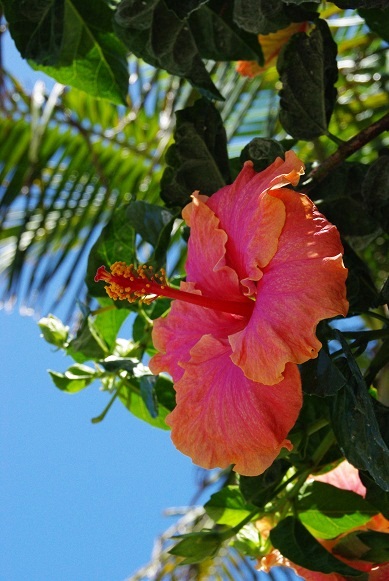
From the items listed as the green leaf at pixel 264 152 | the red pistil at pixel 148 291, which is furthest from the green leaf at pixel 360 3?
the red pistil at pixel 148 291

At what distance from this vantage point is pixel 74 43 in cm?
89

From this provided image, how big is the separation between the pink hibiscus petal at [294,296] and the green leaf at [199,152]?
192 millimetres

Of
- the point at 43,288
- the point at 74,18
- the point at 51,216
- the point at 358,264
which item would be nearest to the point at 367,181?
the point at 358,264

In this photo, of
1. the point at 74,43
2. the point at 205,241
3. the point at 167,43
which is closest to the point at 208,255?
the point at 205,241

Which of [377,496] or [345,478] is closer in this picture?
[377,496]

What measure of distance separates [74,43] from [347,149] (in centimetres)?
34

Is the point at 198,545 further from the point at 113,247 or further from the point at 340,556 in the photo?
the point at 113,247

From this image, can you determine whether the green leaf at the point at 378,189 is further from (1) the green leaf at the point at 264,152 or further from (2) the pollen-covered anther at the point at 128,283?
(2) the pollen-covered anther at the point at 128,283

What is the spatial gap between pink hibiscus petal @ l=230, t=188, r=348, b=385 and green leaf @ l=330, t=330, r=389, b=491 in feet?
0.18

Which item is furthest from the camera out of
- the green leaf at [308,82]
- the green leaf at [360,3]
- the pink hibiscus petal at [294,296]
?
the green leaf at [308,82]

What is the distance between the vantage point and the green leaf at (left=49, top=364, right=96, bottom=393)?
85cm

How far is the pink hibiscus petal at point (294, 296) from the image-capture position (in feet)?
1.81

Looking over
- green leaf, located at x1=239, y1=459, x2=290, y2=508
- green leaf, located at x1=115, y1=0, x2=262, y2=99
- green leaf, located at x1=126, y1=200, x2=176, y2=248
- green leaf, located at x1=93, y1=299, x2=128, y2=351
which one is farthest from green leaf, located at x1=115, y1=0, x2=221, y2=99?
green leaf, located at x1=239, y1=459, x2=290, y2=508

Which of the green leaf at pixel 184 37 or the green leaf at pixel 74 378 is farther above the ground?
the green leaf at pixel 184 37
